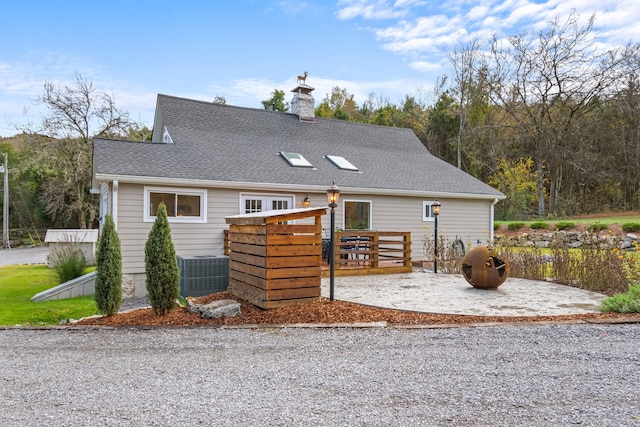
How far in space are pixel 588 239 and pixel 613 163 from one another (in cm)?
1959

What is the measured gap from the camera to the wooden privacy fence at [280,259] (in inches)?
Answer: 221

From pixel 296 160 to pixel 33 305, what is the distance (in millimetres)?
6859

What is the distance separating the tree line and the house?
457 inches

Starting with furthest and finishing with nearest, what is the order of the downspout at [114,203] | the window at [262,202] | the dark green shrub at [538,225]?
the dark green shrub at [538,225] → the window at [262,202] → the downspout at [114,203]

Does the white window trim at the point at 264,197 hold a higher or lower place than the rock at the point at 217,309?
higher

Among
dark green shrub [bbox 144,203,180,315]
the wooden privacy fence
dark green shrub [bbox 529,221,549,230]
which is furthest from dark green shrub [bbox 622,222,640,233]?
dark green shrub [bbox 144,203,180,315]

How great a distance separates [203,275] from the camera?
733 cm

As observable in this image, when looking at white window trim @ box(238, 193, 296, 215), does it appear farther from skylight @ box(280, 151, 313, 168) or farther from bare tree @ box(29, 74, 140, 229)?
bare tree @ box(29, 74, 140, 229)

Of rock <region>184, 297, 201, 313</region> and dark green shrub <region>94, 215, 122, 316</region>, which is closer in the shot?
dark green shrub <region>94, 215, 122, 316</region>

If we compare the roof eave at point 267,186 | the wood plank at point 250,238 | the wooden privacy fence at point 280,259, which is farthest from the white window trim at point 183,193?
the wooden privacy fence at point 280,259

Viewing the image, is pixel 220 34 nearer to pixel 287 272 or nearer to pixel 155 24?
pixel 155 24

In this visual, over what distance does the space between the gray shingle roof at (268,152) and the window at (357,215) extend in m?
0.58

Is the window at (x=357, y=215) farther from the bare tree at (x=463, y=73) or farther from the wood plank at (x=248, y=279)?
the bare tree at (x=463, y=73)

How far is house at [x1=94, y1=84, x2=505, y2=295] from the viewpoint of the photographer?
8.95 meters
